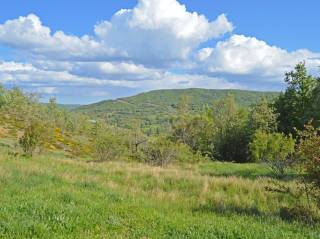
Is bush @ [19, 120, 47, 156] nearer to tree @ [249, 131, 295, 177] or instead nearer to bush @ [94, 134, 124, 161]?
bush @ [94, 134, 124, 161]

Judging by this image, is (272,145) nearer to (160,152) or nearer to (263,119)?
(160,152)

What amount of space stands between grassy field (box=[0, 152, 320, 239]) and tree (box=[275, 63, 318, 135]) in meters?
43.4

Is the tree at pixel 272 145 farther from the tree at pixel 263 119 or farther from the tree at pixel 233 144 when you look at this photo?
the tree at pixel 233 144

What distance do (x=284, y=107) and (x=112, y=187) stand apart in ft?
162

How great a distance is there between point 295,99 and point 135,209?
52.5 m

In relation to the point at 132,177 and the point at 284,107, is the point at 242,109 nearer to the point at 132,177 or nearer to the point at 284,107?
the point at 284,107

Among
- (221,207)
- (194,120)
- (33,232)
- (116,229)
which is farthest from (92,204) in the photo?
(194,120)

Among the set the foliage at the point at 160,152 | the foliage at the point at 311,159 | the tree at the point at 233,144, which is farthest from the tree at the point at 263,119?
the foliage at the point at 311,159

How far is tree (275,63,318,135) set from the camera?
191ft

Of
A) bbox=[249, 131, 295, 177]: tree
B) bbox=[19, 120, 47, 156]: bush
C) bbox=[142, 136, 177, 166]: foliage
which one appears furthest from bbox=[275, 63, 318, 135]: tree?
bbox=[19, 120, 47, 156]: bush

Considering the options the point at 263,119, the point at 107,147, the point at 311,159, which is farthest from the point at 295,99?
the point at 311,159

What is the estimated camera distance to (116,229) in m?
8.97

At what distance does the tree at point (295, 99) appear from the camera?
191ft

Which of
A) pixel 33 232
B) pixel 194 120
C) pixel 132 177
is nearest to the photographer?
pixel 33 232
